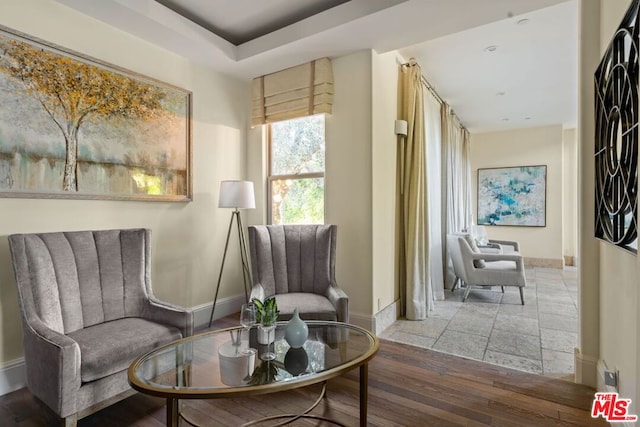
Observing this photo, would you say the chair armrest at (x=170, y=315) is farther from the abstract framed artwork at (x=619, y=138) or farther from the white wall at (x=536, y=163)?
the white wall at (x=536, y=163)

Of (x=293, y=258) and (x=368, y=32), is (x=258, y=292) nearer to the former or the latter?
(x=293, y=258)

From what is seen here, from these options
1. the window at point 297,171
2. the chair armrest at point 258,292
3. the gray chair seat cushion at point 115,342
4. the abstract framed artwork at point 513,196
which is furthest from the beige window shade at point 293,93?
the abstract framed artwork at point 513,196

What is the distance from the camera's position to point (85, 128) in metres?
2.49

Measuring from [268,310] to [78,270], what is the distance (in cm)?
138

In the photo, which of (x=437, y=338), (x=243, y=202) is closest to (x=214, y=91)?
(x=243, y=202)

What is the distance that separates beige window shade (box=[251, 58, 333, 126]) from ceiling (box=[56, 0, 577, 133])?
0.32 feet

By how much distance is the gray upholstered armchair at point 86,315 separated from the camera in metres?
1.62

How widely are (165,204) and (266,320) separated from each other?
1.93 m

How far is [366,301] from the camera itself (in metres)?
3.07

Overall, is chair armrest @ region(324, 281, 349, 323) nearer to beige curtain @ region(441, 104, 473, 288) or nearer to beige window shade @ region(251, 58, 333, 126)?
beige window shade @ region(251, 58, 333, 126)

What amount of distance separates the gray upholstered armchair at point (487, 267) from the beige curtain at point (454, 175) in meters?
0.58

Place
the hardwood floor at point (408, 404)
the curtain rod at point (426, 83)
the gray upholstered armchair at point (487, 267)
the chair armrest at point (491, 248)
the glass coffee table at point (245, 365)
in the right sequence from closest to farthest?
the glass coffee table at point (245, 365) < the hardwood floor at point (408, 404) < the curtain rod at point (426, 83) < the gray upholstered armchair at point (487, 267) < the chair armrest at point (491, 248)

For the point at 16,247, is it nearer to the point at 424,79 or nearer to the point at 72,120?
the point at 72,120

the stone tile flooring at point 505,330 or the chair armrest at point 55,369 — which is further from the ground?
the chair armrest at point 55,369
